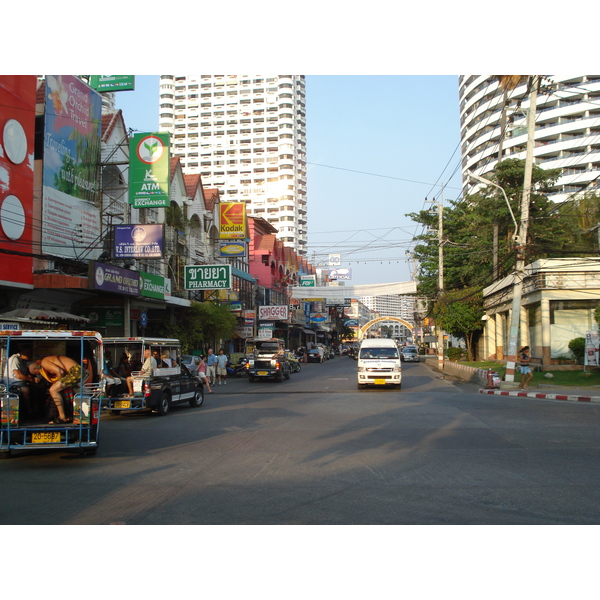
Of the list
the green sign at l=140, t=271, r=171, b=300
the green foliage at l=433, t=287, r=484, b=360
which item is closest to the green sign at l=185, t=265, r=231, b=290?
the green sign at l=140, t=271, r=171, b=300

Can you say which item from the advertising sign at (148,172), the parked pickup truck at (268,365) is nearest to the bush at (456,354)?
the parked pickup truck at (268,365)

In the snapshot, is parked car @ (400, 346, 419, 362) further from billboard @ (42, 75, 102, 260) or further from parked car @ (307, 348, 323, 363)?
billboard @ (42, 75, 102, 260)

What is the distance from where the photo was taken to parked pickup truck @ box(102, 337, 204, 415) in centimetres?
1662

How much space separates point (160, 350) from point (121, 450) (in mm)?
6856

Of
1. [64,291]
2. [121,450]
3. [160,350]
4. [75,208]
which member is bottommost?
[121,450]

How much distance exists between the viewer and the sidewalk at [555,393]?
64.4 feet

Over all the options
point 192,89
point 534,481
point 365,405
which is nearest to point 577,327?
point 365,405

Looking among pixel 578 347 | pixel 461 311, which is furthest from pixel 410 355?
pixel 578 347

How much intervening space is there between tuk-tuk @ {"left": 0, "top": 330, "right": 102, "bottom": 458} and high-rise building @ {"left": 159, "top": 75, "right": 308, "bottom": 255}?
111m

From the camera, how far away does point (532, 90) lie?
951 inches

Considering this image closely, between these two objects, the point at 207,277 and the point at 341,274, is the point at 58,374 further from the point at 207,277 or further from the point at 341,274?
the point at 341,274
